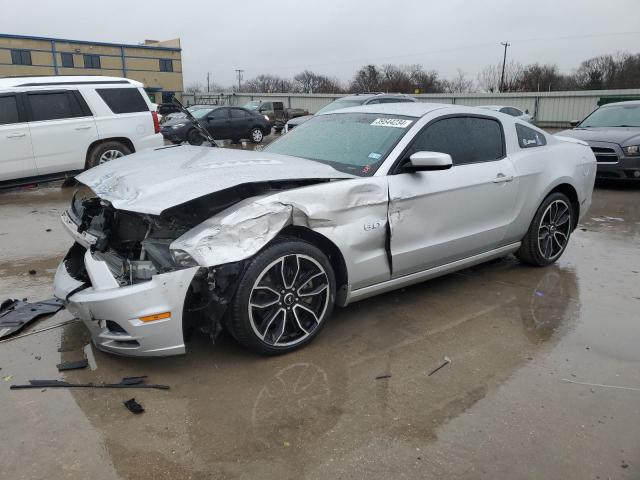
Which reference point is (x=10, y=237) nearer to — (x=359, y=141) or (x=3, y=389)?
(x=3, y=389)

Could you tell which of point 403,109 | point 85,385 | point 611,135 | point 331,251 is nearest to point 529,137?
point 403,109

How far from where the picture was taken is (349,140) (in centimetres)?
419

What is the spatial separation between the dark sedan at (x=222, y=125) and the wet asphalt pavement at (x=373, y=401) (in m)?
14.3

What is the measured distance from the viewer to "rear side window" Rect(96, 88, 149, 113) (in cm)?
947

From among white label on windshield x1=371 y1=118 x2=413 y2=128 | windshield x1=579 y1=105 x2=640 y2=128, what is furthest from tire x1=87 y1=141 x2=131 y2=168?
windshield x1=579 y1=105 x2=640 y2=128

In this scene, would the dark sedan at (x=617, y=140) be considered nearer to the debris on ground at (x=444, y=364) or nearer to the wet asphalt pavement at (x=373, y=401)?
the wet asphalt pavement at (x=373, y=401)

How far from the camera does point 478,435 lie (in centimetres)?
267

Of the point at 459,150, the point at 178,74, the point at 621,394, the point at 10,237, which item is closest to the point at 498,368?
the point at 621,394

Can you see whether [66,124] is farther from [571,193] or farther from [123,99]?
[571,193]

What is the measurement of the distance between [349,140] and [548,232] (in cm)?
231

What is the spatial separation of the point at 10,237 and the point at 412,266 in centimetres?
510

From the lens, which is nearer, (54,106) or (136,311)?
(136,311)

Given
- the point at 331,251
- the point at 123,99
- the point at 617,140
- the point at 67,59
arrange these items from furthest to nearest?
1. the point at 67,59
2. the point at 123,99
3. the point at 617,140
4. the point at 331,251

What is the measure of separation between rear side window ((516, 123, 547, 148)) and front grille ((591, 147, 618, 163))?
5.28 meters
